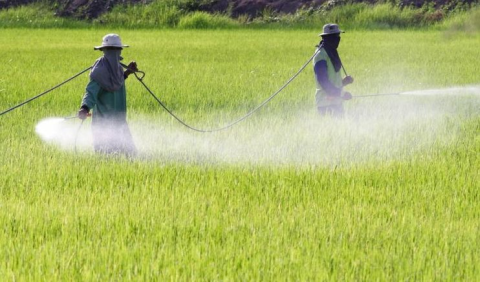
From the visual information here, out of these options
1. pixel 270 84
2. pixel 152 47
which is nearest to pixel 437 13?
pixel 152 47

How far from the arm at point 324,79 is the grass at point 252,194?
0.83ft

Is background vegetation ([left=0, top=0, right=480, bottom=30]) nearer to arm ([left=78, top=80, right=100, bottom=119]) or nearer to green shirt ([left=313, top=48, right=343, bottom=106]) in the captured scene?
green shirt ([left=313, top=48, right=343, bottom=106])

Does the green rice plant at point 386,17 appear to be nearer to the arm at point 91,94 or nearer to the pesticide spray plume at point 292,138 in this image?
the pesticide spray plume at point 292,138

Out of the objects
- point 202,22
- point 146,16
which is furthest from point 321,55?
point 146,16

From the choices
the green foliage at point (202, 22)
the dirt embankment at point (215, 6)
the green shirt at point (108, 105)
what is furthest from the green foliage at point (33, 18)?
the green shirt at point (108, 105)

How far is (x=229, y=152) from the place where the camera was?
6047 mm

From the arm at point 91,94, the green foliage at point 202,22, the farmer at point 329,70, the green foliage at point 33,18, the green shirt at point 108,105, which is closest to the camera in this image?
the arm at point 91,94

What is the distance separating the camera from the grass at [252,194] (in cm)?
349

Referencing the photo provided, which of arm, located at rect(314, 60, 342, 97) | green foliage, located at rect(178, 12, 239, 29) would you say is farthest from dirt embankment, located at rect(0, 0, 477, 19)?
arm, located at rect(314, 60, 342, 97)

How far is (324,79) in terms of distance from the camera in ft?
23.3

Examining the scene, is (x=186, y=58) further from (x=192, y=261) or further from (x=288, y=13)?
(x=288, y=13)

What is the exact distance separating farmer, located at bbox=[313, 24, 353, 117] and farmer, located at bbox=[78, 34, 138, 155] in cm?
191

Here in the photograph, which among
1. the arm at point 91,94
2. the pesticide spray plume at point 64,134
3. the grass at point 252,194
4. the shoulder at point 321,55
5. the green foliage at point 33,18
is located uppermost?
the shoulder at point 321,55

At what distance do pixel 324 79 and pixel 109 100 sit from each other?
2064 mm
